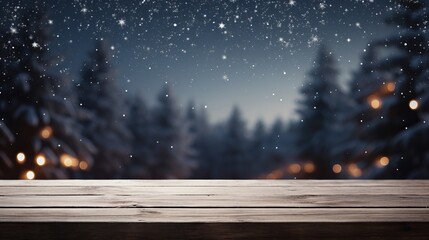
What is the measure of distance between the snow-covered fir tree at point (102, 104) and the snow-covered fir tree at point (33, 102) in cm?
356

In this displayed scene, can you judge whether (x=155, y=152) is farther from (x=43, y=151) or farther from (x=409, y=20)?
(x=409, y=20)

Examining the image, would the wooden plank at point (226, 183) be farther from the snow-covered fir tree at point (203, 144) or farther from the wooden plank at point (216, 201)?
the snow-covered fir tree at point (203, 144)

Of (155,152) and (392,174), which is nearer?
(392,174)

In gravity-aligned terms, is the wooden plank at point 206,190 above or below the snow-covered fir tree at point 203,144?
above

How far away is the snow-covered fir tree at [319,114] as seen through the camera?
19375mm

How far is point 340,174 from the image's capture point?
56.1 ft

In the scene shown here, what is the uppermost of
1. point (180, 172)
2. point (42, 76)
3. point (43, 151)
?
point (42, 76)

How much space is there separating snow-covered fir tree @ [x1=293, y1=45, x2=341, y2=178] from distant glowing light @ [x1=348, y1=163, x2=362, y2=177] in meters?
2.56

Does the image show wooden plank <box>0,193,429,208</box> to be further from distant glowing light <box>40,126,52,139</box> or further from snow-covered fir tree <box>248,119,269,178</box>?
snow-covered fir tree <box>248,119,269,178</box>

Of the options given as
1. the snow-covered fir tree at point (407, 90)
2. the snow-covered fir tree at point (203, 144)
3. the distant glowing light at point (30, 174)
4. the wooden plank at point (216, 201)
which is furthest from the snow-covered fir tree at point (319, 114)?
the wooden plank at point (216, 201)

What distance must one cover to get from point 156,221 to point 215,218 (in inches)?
8.3

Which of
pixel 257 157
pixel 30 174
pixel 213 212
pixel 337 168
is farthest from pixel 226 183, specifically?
pixel 257 157

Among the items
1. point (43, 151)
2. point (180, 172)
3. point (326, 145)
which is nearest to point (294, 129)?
point (326, 145)
